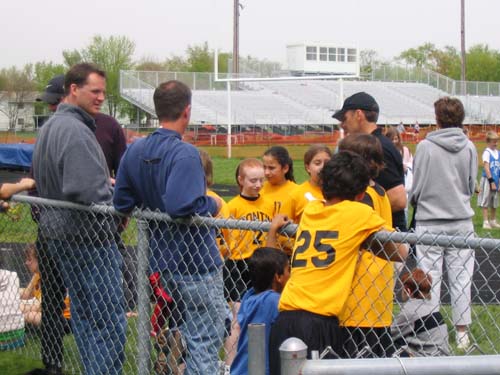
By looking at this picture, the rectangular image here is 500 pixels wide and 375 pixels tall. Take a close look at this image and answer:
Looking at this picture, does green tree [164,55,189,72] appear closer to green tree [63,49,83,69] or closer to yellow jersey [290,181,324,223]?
green tree [63,49,83,69]

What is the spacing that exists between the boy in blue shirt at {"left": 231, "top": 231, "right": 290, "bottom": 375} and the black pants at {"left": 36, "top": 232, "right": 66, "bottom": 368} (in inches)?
73.4

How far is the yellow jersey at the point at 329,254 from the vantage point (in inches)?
142

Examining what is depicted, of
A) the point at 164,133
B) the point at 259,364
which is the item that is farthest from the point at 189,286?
the point at 259,364

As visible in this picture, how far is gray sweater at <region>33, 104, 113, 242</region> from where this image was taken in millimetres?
4902

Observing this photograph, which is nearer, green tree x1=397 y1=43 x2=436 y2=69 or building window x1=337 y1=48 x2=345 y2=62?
building window x1=337 y1=48 x2=345 y2=62

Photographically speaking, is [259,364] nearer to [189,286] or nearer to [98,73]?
[189,286]

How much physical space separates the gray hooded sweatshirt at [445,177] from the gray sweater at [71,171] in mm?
2623

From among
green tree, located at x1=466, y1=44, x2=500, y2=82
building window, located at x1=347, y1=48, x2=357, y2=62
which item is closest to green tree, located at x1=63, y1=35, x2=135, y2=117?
building window, located at x1=347, y1=48, x2=357, y2=62

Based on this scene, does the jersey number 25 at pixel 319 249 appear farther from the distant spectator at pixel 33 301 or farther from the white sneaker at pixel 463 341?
the distant spectator at pixel 33 301

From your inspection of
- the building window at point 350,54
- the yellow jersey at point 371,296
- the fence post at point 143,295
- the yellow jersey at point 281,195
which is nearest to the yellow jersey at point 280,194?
the yellow jersey at point 281,195

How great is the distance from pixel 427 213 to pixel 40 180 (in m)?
2.88

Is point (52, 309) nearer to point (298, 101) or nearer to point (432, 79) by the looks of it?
point (298, 101)

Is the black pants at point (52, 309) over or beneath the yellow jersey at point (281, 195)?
beneath

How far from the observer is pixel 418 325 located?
474 cm
